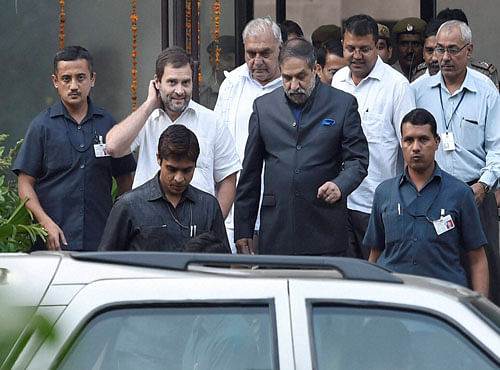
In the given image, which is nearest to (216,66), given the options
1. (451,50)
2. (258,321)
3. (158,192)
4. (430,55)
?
(430,55)

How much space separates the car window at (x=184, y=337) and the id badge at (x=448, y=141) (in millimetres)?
4021

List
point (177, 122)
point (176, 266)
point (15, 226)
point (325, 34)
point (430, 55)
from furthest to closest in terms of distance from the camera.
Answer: point (325, 34) → point (430, 55) → point (177, 122) → point (15, 226) → point (176, 266)

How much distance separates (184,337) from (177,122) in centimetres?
359

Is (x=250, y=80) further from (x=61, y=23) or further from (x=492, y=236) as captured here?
(x=61, y=23)

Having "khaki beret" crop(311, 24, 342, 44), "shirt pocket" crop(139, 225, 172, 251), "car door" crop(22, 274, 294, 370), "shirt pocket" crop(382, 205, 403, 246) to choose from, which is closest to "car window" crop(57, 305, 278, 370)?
"car door" crop(22, 274, 294, 370)

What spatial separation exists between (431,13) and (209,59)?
297cm

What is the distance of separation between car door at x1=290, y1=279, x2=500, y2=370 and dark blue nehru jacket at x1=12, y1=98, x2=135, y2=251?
12.3 feet

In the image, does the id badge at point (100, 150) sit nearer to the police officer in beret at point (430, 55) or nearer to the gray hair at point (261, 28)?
the gray hair at point (261, 28)

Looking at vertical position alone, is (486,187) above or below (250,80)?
below

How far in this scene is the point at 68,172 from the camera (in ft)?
21.1

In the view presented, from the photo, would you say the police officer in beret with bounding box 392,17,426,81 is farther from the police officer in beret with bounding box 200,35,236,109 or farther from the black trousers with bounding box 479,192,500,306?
the black trousers with bounding box 479,192,500,306

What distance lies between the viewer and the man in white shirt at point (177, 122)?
6164 mm

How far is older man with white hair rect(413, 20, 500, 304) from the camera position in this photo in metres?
6.65

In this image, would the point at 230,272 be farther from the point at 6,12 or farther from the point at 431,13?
the point at 431,13
